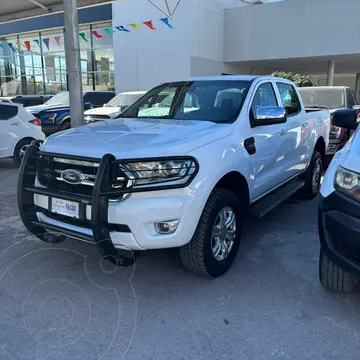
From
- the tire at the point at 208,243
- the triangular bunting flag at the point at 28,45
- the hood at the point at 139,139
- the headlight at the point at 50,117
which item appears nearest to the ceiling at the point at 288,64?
the headlight at the point at 50,117

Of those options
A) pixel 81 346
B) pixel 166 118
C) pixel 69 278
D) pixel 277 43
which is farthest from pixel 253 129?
pixel 277 43

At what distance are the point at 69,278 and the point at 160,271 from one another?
85 centimetres

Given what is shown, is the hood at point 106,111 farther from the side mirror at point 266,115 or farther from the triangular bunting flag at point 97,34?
the triangular bunting flag at point 97,34

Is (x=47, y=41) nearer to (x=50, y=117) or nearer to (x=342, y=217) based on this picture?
(x=50, y=117)

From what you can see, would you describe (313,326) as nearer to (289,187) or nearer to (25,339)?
(25,339)

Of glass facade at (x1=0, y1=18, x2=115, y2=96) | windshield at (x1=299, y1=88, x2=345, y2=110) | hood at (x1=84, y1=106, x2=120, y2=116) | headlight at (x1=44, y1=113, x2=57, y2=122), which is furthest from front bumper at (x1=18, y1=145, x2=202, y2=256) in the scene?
glass facade at (x1=0, y1=18, x2=115, y2=96)

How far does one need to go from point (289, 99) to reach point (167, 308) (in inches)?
140

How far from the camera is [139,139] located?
321 cm

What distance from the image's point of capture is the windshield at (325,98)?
360 inches

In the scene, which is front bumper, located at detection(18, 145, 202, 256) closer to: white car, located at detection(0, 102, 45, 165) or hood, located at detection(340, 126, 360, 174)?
hood, located at detection(340, 126, 360, 174)

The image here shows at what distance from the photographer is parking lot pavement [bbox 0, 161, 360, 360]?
8.34 feet

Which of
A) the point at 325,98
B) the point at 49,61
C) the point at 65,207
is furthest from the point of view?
the point at 49,61

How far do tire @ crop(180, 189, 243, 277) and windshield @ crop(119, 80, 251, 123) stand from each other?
883 mm

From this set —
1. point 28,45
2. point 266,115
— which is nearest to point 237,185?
point 266,115
